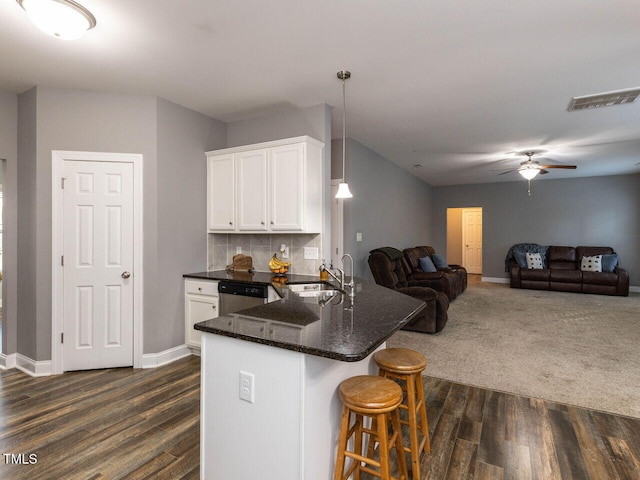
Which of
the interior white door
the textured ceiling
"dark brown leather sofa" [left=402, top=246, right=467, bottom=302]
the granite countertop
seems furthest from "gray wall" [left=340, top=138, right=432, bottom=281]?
the interior white door

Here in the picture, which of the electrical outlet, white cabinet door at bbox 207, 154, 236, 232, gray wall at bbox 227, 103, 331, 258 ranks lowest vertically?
the electrical outlet

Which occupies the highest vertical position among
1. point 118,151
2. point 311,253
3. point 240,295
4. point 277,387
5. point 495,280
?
point 118,151

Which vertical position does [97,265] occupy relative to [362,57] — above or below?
below

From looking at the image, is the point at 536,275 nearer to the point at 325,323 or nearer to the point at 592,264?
the point at 592,264

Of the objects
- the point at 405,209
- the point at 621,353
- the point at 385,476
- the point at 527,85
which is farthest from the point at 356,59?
the point at 405,209

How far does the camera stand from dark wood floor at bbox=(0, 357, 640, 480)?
1.95 meters

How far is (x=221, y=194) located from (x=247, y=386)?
2733mm

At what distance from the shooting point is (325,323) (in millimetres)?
1784

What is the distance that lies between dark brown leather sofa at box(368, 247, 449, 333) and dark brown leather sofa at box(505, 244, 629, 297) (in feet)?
12.7

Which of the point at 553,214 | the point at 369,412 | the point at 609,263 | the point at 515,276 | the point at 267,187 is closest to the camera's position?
the point at 369,412

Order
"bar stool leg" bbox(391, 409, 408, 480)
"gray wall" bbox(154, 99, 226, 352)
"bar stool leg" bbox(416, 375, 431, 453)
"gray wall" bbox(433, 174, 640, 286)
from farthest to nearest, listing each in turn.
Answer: "gray wall" bbox(433, 174, 640, 286), "gray wall" bbox(154, 99, 226, 352), "bar stool leg" bbox(416, 375, 431, 453), "bar stool leg" bbox(391, 409, 408, 480)

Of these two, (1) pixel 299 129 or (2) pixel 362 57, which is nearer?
(2) pixel 362 57

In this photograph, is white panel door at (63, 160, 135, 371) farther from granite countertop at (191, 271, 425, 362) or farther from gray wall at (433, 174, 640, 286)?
gray wall at (433, 174, 640, 286)

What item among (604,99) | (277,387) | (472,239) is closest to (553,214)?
(472,239)
